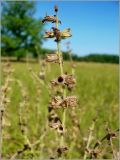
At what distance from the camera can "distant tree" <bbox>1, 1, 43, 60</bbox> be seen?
45.6 metres

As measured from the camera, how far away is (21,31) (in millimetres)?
48562

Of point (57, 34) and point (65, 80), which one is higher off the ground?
point (57, 34)

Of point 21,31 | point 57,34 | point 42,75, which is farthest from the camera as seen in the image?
point 21,31

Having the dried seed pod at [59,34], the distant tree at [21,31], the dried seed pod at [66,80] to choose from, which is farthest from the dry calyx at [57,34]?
the distant tree at [21,31]

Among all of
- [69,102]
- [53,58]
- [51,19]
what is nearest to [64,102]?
[69,102]

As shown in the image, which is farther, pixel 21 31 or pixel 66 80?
pixel 21 31

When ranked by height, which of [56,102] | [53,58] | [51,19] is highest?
[51,19]

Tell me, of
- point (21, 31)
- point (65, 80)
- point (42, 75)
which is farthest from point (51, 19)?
point (21, 31)

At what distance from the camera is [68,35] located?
129 centimetres

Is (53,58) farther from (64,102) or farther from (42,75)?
(42,75)

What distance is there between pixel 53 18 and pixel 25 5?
4513 cm

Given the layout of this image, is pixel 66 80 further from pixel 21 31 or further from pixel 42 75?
pixel 21 31

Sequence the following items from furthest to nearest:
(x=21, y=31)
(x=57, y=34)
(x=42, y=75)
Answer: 1. (x=21, y=31)
2. (x=42, y=75)
3. (x=57, y=34)

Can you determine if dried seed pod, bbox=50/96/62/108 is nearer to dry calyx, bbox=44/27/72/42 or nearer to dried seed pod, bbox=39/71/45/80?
dry calyx, bbox=44/27/72/42
